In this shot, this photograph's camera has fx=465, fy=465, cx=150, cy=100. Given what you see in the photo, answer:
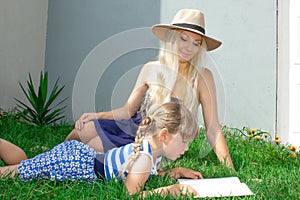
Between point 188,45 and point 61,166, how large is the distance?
992mm

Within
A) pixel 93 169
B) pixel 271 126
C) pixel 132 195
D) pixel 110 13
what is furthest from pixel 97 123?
pixel 110 13

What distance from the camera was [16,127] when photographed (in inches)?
137

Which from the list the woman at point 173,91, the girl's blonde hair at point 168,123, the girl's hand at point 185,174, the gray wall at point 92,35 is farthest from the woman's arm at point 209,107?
the gray wall at point 92,35

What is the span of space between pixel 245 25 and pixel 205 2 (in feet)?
1.43

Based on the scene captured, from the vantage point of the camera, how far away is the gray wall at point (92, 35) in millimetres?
4520

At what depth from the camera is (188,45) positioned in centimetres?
256

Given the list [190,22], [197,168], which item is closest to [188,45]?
[190,22]

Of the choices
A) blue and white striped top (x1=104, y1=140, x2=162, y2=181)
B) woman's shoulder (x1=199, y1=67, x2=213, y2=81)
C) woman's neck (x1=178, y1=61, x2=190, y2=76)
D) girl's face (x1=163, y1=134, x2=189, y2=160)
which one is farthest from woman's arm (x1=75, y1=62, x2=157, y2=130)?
girl's face (x1=163, y1=134, x2=189, y2=160)

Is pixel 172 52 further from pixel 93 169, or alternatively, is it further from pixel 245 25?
pixel 245 25

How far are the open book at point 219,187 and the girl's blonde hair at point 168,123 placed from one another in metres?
0.20

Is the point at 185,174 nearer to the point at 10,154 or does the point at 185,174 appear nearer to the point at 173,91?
the point at 173,91

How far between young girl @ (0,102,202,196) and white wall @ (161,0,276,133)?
2.07 meters

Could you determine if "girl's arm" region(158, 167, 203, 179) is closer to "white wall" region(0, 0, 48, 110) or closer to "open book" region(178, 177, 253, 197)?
"open book" region(178, 177, 253, 197)

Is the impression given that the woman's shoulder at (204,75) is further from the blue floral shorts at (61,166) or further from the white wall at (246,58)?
the white wall at (246,58)
